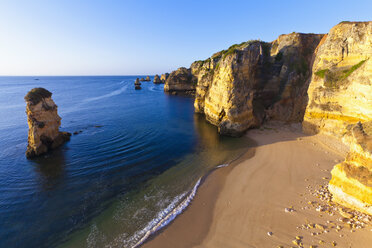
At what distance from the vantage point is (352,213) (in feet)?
28.5

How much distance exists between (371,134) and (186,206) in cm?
1165

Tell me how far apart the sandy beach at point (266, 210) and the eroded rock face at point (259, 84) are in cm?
915

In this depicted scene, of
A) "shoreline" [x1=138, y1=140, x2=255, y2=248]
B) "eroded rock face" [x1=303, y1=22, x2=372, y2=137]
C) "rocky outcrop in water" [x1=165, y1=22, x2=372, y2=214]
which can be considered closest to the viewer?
"rocky outcrop in water" [x1=165, y1=22, x2=372, y2=214]

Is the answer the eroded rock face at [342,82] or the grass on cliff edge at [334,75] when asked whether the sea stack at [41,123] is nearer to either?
the eroded rock face at [342,82]

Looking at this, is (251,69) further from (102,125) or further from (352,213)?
(102,125)

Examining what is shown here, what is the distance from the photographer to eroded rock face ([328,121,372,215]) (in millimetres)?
8180

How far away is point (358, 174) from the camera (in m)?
8.41

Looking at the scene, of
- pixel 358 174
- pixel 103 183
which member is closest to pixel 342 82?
pixel 358 174

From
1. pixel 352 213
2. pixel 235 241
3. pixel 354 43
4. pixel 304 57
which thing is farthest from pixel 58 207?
pixel 304 57

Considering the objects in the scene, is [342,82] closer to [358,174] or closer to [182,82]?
[358,174]

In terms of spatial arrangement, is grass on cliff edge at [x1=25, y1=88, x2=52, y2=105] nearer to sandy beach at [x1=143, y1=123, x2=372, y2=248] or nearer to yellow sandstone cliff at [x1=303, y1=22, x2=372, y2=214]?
sandy beach at [x1=143, y1=123, x2=372, y2=248]

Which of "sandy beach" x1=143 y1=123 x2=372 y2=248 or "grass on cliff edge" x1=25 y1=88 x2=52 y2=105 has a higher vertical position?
"grass on cliff edge" x1=25 y1=88 x2=52 y2=105

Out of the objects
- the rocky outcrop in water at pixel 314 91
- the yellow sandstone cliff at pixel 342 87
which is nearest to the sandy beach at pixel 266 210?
the rocky outcrop in water at pixel 314 91

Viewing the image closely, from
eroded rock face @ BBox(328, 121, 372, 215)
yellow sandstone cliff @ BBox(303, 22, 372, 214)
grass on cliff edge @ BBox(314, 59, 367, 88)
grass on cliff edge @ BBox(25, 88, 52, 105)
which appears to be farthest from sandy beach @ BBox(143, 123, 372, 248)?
grass on cliff edge @ BBox(25, 88, 52, 105)
